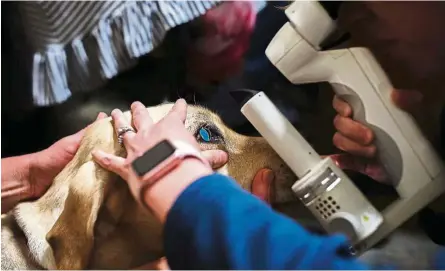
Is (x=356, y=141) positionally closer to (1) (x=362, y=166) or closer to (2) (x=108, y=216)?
(1) (x=362, y=166)

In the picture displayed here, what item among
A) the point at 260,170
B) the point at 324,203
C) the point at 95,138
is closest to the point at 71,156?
the point at 95,138

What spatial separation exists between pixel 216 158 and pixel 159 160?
18cm

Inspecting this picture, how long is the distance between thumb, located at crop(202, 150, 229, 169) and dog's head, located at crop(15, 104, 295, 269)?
14 mm

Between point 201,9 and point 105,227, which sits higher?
point 201,9

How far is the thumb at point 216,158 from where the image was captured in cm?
92

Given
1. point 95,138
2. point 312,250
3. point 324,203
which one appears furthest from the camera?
point 95,138

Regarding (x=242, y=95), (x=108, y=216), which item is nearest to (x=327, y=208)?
(x=242, y=95)

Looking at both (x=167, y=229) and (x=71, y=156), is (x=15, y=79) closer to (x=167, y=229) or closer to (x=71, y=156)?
(x=71, y=156)

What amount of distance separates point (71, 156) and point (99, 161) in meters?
0.13

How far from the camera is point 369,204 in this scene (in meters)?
0.89

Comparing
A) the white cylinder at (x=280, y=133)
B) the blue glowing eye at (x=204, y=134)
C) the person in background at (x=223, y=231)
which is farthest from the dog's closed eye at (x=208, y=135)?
the person in background at (x=223, y=231)

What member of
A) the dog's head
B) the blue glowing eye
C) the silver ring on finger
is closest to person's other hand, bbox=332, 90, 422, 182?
the dog's head

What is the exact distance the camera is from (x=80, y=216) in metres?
0.91

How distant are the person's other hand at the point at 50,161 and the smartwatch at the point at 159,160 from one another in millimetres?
254
